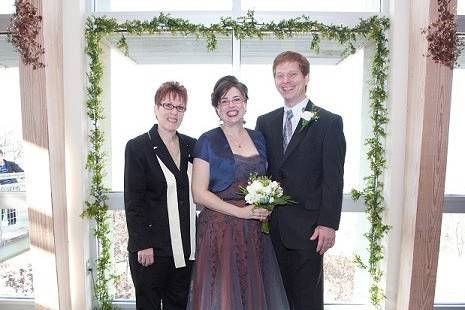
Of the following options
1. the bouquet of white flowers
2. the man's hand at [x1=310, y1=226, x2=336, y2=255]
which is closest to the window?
the bouquet of white flowers

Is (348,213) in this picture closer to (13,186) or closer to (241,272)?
(241,272)

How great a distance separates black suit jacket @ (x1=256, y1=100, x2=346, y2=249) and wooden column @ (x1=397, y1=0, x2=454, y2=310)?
119 cm

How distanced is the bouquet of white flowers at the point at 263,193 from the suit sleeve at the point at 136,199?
25.6 inches

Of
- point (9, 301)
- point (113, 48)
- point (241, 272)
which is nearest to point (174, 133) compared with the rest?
point (241, 272)

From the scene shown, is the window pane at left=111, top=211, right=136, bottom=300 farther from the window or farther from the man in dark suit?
the man in dark suit

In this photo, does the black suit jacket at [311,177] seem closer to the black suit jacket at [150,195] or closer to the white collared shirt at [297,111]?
the white collared shirt at [297,111]

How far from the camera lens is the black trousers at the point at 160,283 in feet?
7.76

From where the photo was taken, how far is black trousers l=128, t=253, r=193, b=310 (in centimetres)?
237

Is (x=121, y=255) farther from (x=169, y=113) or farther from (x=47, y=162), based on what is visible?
(x=169, y=113)

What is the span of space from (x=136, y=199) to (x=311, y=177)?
110 cm

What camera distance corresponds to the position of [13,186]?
3580 mm

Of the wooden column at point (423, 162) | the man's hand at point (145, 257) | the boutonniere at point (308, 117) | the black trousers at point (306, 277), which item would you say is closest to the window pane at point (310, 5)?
the wooden column at point (423, 162)

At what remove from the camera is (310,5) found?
A: 3432 mm

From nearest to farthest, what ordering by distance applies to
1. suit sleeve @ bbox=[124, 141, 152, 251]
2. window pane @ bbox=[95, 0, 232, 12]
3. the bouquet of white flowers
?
1. the bouquet of white flowers
2. suit sleeve @ bbox=[124, 141, 152, 251]
3. window pane @ bbox=[95, 0, 232, 12]
